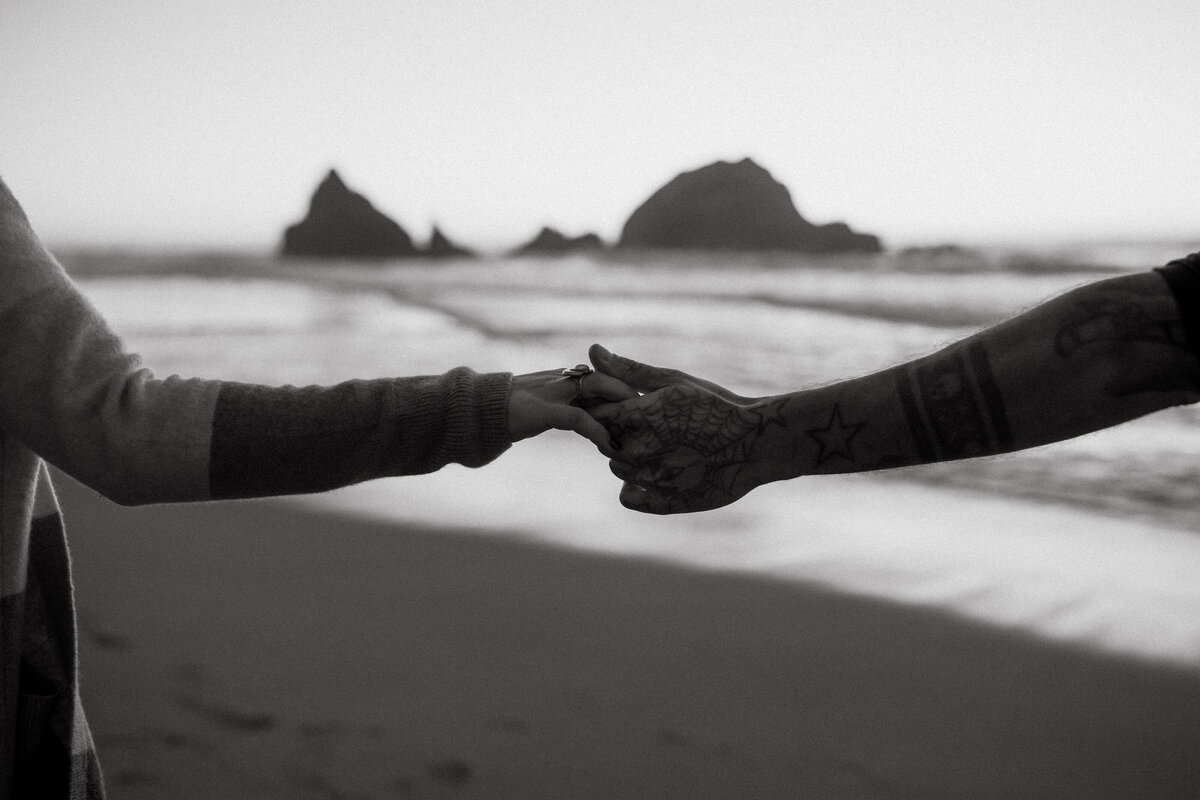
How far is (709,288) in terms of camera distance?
563 inches

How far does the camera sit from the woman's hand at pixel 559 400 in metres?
1.55

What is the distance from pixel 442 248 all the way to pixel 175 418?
2535 centimetres

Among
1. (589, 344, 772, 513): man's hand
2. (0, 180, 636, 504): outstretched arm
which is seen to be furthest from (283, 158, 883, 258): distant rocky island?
(0, 180, 636, 504): outstretched arm

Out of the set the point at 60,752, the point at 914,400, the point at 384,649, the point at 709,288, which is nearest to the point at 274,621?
the point at 384,649

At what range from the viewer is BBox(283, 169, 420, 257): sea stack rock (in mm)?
28531

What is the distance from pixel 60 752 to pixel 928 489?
12.0 feet

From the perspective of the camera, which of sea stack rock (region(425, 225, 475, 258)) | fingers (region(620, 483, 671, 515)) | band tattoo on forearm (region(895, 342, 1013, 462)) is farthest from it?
sea stack rock (region(425, 225, 475, 258))

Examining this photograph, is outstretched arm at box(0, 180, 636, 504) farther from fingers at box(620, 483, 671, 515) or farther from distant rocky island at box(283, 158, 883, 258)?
distant rocky island at box(283, 158, 883, 258)

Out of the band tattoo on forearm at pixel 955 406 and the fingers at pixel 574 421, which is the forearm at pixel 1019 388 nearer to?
the band tattoo on forearm at pixel 955 406

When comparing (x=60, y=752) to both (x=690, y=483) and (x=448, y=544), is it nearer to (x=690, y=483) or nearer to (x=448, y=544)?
(x=690, y=483)

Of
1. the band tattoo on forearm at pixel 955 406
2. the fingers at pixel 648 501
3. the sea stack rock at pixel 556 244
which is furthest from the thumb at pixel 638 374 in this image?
the sea stack rock at pixel 556 244

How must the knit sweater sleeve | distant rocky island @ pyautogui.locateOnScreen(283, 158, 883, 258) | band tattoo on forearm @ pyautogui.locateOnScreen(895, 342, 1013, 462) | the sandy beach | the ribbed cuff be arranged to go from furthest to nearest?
distant rocky island @ pyautogui.locateOnScreen(283, 158, 883, 258) → the sandy beach → band tattoo on forearm @ pyautogui.locateOnScreen(895, 342, 1013, 462) → the ribbed cuff → the knit sweater sleeve

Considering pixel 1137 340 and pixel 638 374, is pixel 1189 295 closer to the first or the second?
pixel 1137 340

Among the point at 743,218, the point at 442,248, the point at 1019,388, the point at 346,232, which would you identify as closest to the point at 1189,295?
the point at 1019,388
